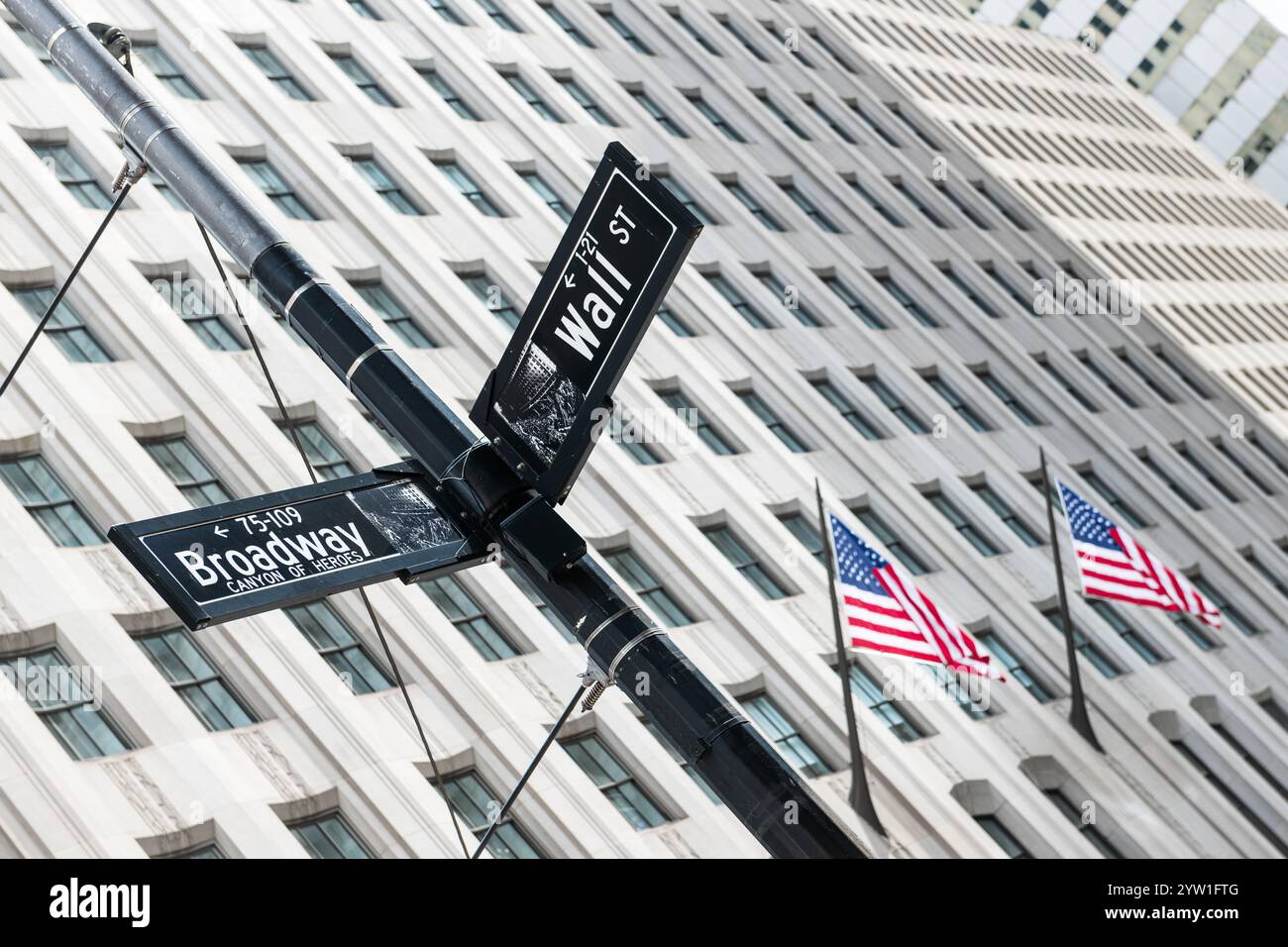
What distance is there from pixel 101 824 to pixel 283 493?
514 inches

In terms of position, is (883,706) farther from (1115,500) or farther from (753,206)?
(753,206)

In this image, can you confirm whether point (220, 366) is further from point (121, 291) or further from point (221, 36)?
point (221, 36)

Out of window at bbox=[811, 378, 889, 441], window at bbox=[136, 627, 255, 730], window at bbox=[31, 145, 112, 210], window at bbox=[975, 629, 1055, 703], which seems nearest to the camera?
window at bbox=[136, 627, 255, 730]

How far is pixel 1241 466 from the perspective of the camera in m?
55.8

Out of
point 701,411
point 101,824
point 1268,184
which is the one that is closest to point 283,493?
point 101,824

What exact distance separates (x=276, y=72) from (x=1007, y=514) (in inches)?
830

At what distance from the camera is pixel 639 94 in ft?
157

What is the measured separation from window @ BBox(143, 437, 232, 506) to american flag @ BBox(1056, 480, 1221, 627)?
15.5m

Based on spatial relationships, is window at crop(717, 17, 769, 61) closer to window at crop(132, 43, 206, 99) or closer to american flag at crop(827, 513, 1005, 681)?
window at crop(132, 43, 206, 99)

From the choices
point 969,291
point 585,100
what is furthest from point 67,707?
point 969,291

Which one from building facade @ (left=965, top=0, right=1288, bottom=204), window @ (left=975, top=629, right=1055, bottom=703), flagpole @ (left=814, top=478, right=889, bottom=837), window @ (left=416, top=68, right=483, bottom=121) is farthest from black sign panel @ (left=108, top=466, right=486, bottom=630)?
building facade @ (left=965, top=0, right=1288, bottom=204)

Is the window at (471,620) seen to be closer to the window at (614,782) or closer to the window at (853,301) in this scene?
the window at (614,782)

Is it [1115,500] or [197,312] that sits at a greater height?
[197,312]

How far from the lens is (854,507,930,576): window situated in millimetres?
37188
